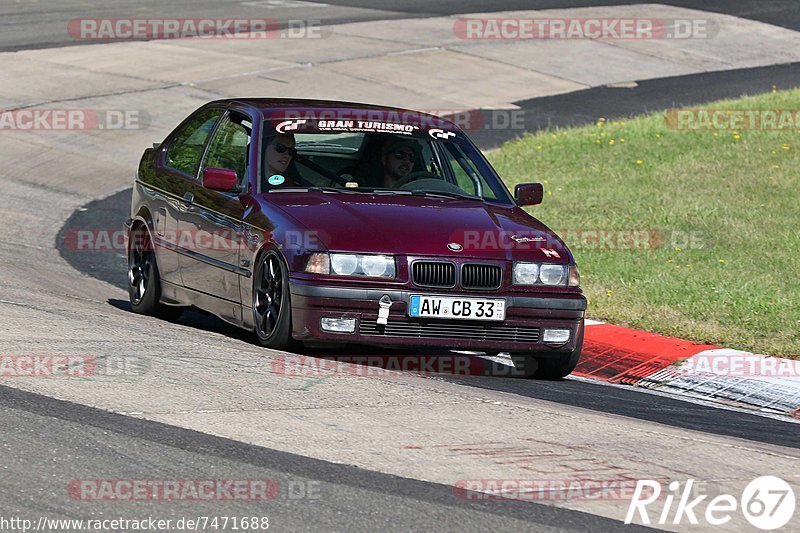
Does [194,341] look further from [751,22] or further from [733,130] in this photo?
[751,22]

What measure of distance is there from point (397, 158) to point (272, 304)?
158cm

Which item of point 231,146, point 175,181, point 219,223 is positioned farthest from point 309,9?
point 219,223

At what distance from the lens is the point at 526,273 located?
8727 millimetres

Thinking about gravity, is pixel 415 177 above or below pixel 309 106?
below

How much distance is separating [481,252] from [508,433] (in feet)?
6.61

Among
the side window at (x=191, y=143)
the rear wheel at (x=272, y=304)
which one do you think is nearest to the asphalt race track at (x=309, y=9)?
the side window at (x=191, y=143)

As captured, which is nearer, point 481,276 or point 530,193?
point 481,276

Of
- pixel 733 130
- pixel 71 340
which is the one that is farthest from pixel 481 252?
pixel 733 130

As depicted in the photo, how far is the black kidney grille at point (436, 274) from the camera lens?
27.9ft

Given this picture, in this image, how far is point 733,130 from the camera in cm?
1969

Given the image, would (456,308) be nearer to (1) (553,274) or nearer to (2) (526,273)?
(2) (526,273)

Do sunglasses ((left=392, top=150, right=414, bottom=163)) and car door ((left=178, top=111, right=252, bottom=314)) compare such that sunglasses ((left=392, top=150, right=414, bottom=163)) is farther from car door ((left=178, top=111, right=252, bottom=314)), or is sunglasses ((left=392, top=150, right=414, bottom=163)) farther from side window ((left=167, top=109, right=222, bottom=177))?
side window ((left=167, top=109, right=222, bottom=177))

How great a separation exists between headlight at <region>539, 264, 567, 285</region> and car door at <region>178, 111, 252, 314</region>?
5.88 feet

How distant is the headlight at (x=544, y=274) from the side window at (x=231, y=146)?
199 cm
